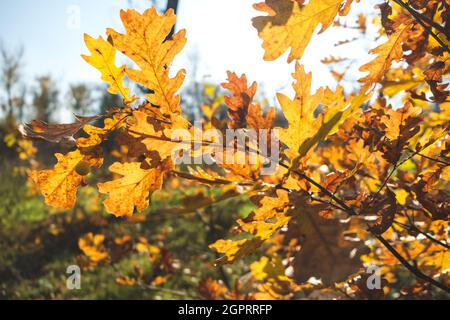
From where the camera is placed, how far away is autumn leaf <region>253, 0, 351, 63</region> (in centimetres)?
75

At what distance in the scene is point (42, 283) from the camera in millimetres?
5121

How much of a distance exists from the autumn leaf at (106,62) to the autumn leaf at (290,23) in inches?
12.9

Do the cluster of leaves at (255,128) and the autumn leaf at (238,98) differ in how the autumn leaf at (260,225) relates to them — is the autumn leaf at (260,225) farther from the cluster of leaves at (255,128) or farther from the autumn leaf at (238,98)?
the autumn leaf at (238,98)

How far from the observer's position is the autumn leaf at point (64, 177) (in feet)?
2.56

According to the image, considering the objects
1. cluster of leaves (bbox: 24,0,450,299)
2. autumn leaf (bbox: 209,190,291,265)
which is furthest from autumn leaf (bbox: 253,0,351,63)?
autumn leaf (bbox: 209,190,291,265)

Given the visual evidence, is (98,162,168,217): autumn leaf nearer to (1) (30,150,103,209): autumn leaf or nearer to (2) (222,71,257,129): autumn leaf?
(1) (30,150,103,209): autumn leaf

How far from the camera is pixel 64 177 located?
81cm

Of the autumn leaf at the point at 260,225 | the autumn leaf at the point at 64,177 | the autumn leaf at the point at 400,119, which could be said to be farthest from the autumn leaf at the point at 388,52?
the autumn leaf at the point at 64,177

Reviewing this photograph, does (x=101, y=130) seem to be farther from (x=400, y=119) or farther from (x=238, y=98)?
(x=400, y=119)

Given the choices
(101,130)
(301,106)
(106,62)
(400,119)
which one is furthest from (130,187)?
(400,119)
